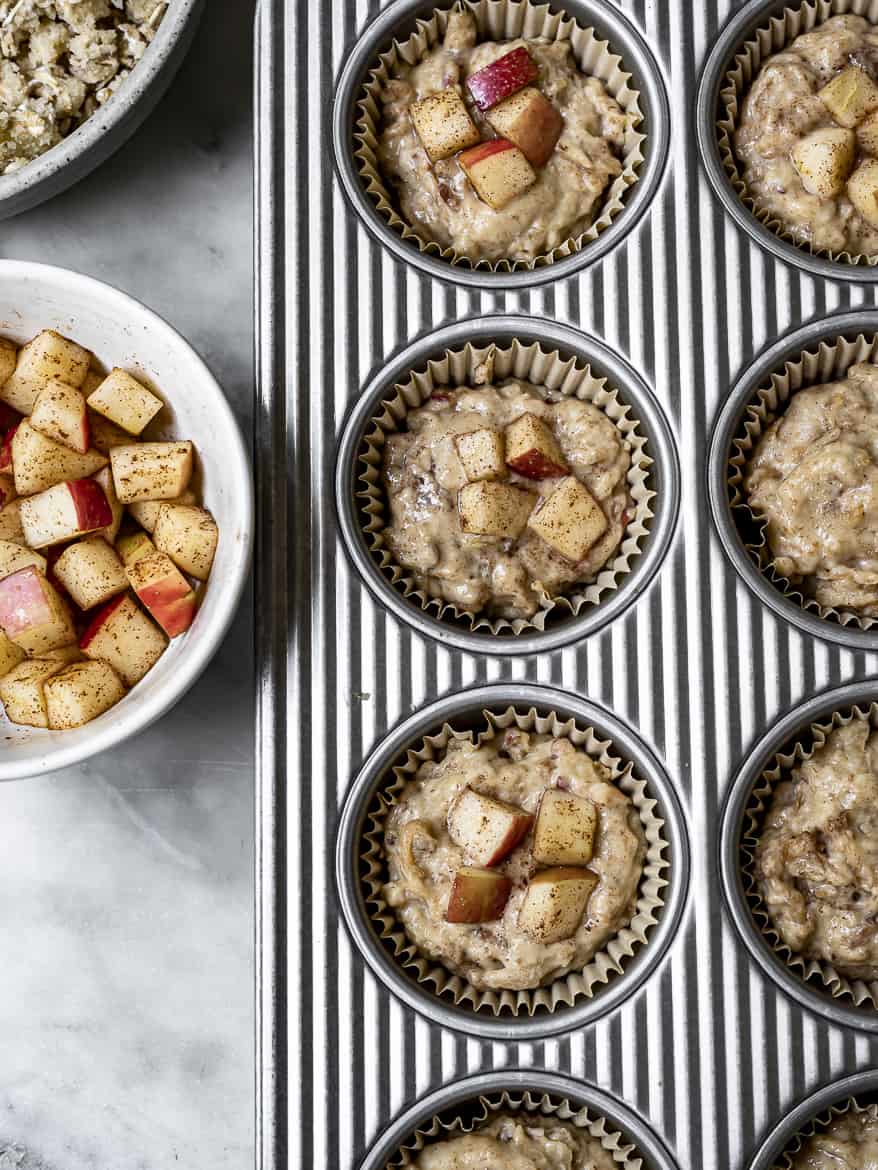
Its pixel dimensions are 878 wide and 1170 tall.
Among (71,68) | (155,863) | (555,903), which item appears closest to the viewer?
(555,903)

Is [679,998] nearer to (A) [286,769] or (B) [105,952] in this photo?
(A) [286,769]

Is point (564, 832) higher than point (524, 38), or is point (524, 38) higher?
point (524, 38)

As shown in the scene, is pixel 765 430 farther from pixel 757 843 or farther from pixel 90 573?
pixel 90 573

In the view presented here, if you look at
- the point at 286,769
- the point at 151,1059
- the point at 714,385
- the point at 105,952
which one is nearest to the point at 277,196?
the point at 714,385

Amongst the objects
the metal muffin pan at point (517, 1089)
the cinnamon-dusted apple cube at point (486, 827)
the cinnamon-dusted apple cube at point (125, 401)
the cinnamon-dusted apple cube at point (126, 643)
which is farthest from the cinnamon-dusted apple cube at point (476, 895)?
the cinnamon-dusted apple cube at point (125, 401)

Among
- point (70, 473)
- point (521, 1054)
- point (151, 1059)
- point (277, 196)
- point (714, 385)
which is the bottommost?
point (151, 1059)

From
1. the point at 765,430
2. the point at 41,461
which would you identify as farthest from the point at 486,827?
the point at 41,461

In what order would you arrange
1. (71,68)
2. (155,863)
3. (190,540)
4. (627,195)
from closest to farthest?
(190,540) → (627,195) → (71,68) → (155,863)
